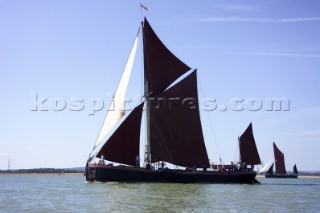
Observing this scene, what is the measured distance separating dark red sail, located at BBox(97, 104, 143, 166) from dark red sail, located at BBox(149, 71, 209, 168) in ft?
11.0

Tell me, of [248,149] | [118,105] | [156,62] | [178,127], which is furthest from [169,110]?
[248,149]

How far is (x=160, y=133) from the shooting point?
5422cm

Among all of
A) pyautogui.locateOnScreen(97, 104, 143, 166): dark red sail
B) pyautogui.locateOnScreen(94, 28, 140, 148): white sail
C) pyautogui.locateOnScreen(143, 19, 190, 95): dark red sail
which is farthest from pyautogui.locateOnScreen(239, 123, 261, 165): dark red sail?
pyautogui.locateOnScreen(94, 28, 140, 148): white sail

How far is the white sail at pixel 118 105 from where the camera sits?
159 feet

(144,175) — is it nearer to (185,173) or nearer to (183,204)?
(185,173)

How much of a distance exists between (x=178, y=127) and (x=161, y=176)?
7.43 metres

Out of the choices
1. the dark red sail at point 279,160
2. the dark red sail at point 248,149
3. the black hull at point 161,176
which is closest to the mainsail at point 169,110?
the black hull at point 161,176

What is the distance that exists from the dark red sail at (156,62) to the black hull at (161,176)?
10791mm

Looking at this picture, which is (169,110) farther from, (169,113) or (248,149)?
(248,149)

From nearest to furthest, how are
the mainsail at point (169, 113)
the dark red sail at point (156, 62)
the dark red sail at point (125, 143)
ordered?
the dark red sail at point (125, 143), the mainsail at point (169, 113), the dark red sail at point (156, 62)

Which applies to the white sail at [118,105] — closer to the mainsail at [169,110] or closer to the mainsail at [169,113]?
the mainsail at [169,110]

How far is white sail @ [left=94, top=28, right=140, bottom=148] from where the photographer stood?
1906 inches

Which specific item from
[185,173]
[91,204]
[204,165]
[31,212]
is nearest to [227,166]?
[204,165]

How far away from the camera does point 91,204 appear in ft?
93.3
